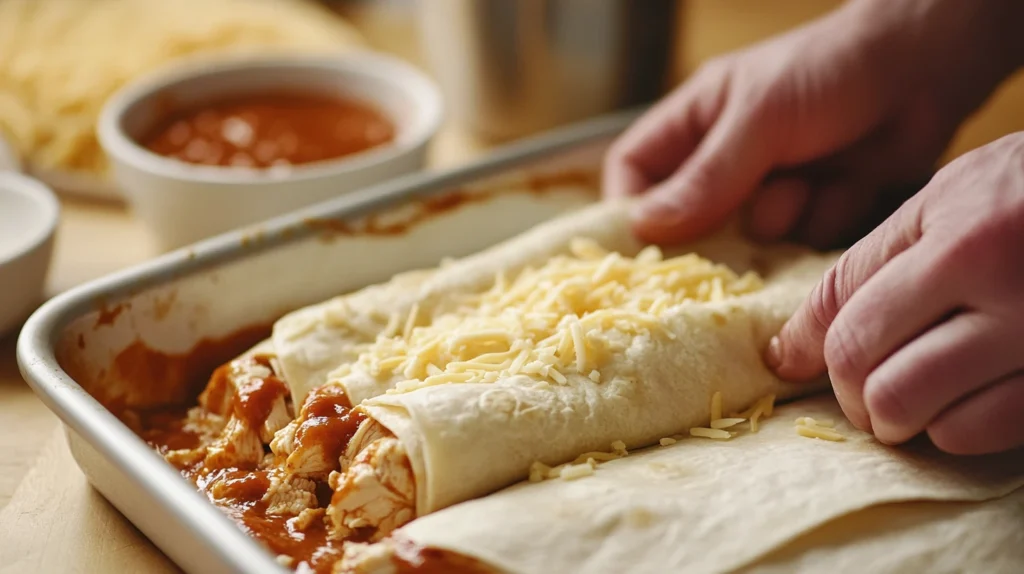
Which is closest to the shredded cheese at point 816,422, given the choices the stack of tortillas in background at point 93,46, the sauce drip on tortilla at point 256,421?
the sauce drip on tortilla at point 256,421

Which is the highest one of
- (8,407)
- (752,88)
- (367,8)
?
(752,88)

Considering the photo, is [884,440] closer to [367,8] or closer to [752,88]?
[752,88]

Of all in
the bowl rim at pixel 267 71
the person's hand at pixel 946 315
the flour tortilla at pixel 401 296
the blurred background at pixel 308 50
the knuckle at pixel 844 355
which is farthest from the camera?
the blurred background at pixel 308 50

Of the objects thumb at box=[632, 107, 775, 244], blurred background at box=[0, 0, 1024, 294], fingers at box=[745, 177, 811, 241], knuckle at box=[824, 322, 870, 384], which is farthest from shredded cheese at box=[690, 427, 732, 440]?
blurred background at box=[0, 0, 1024, 294]

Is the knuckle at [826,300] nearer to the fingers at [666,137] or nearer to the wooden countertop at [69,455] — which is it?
the fingers at [666,137]

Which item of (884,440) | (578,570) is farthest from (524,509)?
(884,440)

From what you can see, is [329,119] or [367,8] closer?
[329,119]

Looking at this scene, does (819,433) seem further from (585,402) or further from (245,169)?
(245,169)
